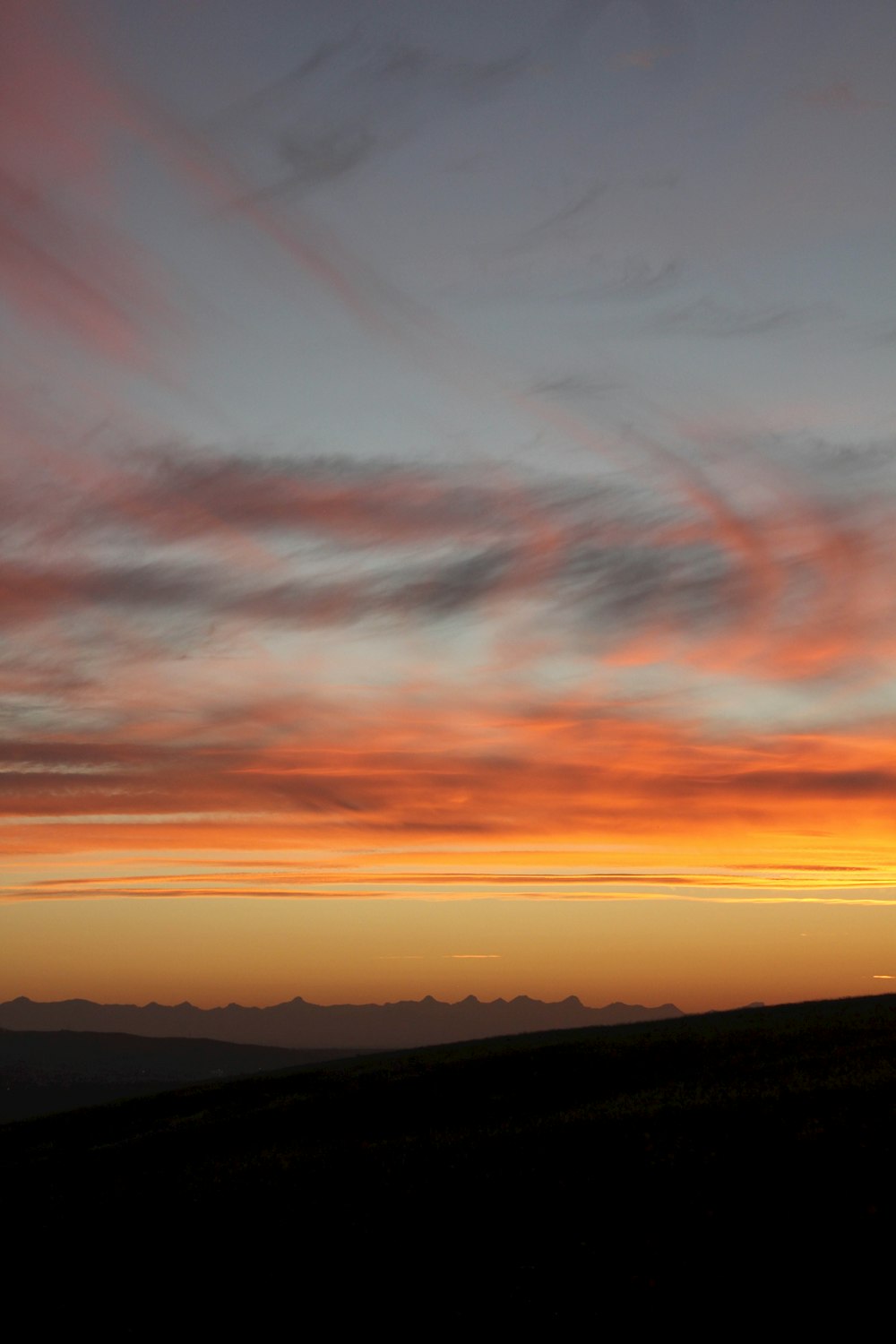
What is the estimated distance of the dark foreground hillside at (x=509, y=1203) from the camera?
18.8 m

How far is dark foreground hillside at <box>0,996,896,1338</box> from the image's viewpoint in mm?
18781

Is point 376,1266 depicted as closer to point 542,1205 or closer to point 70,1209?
point 542,1205

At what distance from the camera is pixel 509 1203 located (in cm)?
2395

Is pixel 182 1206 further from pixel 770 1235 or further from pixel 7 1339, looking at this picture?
pixel 770 1235

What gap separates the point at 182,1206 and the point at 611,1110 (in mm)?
12531

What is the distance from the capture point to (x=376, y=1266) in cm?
2180

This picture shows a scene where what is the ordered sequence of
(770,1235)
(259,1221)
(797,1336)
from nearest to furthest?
1. (797,1336)
2. (770,1235)
3. (259,1221)

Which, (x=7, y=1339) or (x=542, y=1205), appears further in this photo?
(x=542, y=1205)

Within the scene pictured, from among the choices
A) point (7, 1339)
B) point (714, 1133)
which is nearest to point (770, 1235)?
point (714, 1133)

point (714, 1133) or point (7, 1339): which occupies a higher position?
point (714, 1133)

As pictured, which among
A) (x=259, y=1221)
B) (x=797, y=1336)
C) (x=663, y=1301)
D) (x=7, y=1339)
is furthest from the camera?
(x=259, y=1221)

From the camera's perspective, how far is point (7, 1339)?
21.4m

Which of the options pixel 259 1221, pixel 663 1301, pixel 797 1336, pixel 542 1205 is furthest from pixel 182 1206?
pixel 797 1336

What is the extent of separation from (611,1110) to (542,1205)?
9.34m
